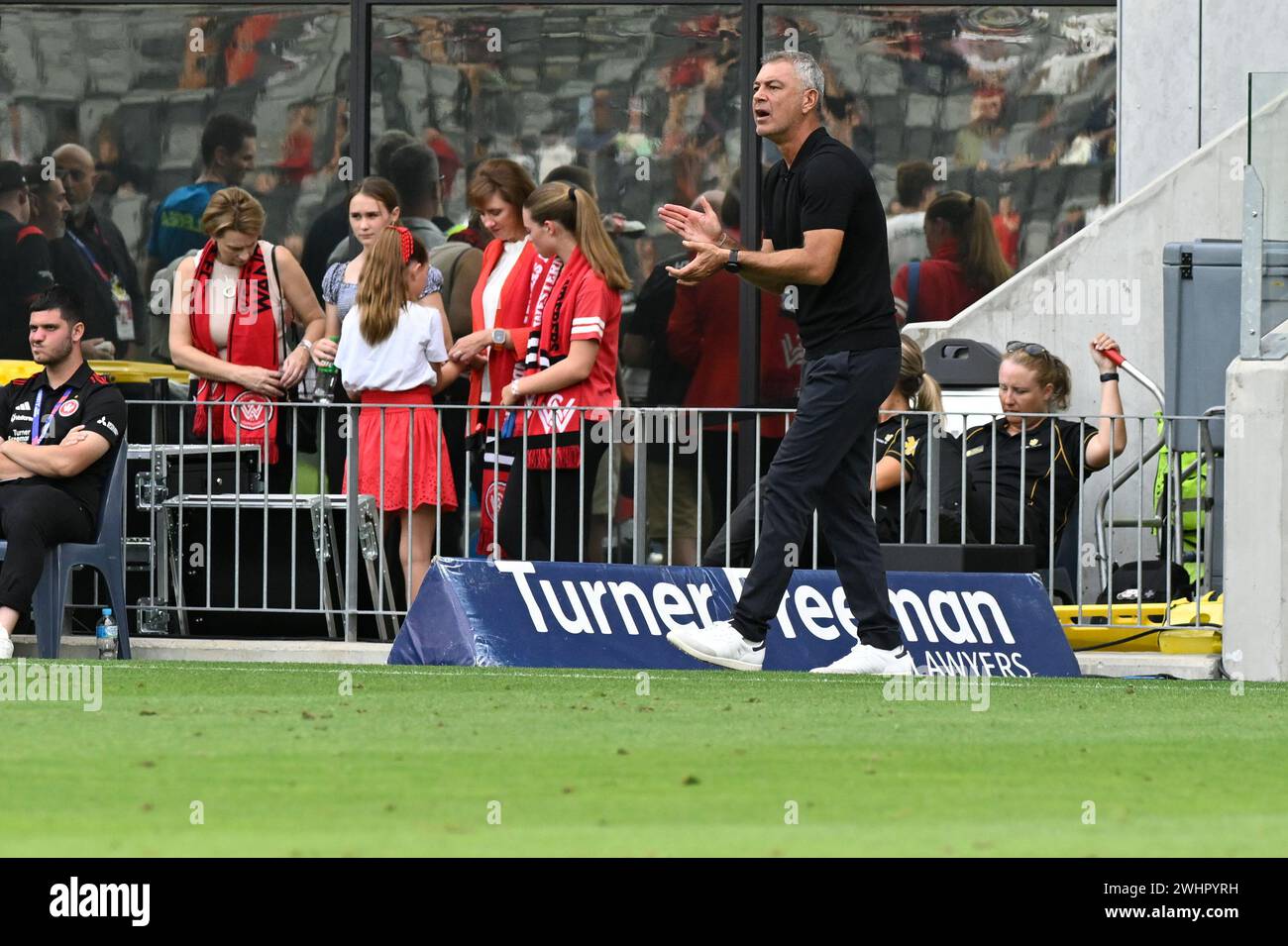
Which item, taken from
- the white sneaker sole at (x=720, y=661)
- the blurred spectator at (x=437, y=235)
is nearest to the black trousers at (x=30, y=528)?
the blurred spectator at (x=437, y=235)

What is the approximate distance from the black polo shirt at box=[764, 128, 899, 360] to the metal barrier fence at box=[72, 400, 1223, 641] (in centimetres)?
221

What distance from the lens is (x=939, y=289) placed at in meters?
14.5

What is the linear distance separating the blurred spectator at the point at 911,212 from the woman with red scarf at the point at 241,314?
372cm

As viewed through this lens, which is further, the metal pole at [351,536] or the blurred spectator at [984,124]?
the blurred spectator at [984,124]

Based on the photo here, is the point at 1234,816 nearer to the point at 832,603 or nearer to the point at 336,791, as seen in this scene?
the point at 336,791

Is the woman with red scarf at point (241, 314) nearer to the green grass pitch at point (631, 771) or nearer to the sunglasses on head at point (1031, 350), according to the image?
the sunglasses on head at point (1031, 350)

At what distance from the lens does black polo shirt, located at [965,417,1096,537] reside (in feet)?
37.9

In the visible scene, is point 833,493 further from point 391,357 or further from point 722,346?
point 722,346

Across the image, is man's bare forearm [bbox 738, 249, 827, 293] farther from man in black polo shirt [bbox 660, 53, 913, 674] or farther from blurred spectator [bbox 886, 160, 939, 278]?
blurred spectator [bbox 886, 160, 939, 278]

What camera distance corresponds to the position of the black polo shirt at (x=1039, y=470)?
37.9 feet

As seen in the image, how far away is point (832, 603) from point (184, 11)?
22.5 ft

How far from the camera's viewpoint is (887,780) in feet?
20.2

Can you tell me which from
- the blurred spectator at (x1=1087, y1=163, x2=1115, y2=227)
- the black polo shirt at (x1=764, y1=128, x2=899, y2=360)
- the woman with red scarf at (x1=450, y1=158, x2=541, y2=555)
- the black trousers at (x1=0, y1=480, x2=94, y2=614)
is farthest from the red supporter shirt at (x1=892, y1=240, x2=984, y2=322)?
the black trousers at (x1=0, y1=480, x2=94, y2=614)
